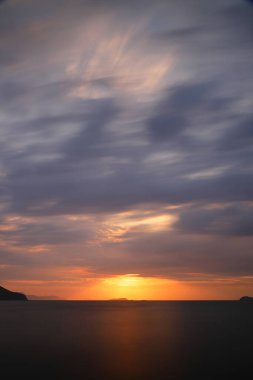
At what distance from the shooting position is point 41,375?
39.5 m

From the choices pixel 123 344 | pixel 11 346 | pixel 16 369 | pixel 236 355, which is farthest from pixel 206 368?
pixel 11 346

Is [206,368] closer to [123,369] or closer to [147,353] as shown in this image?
[123,369]

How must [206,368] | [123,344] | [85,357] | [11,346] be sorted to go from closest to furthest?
[206,368] < [85,357] < [11,346] < [123,344]

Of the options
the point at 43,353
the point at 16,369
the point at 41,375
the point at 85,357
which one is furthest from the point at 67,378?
the point at 43,353

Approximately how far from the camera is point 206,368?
44.2 meters

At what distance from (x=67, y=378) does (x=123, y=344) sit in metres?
27.6

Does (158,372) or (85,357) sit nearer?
(158,372)

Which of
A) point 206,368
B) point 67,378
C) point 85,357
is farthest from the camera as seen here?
point 85,357

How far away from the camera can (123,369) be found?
43.6 m

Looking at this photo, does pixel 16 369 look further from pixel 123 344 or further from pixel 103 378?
pixel 123 344

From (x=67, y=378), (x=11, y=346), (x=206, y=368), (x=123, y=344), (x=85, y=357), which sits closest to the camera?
(x=67, y=378)

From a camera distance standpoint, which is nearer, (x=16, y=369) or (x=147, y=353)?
(x=16, y=369)

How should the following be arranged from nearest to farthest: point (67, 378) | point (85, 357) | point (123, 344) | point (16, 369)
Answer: point (67, 378), point (16, 369), point (85, 357), point (123, 344)

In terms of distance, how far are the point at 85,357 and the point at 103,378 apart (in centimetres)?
1223
